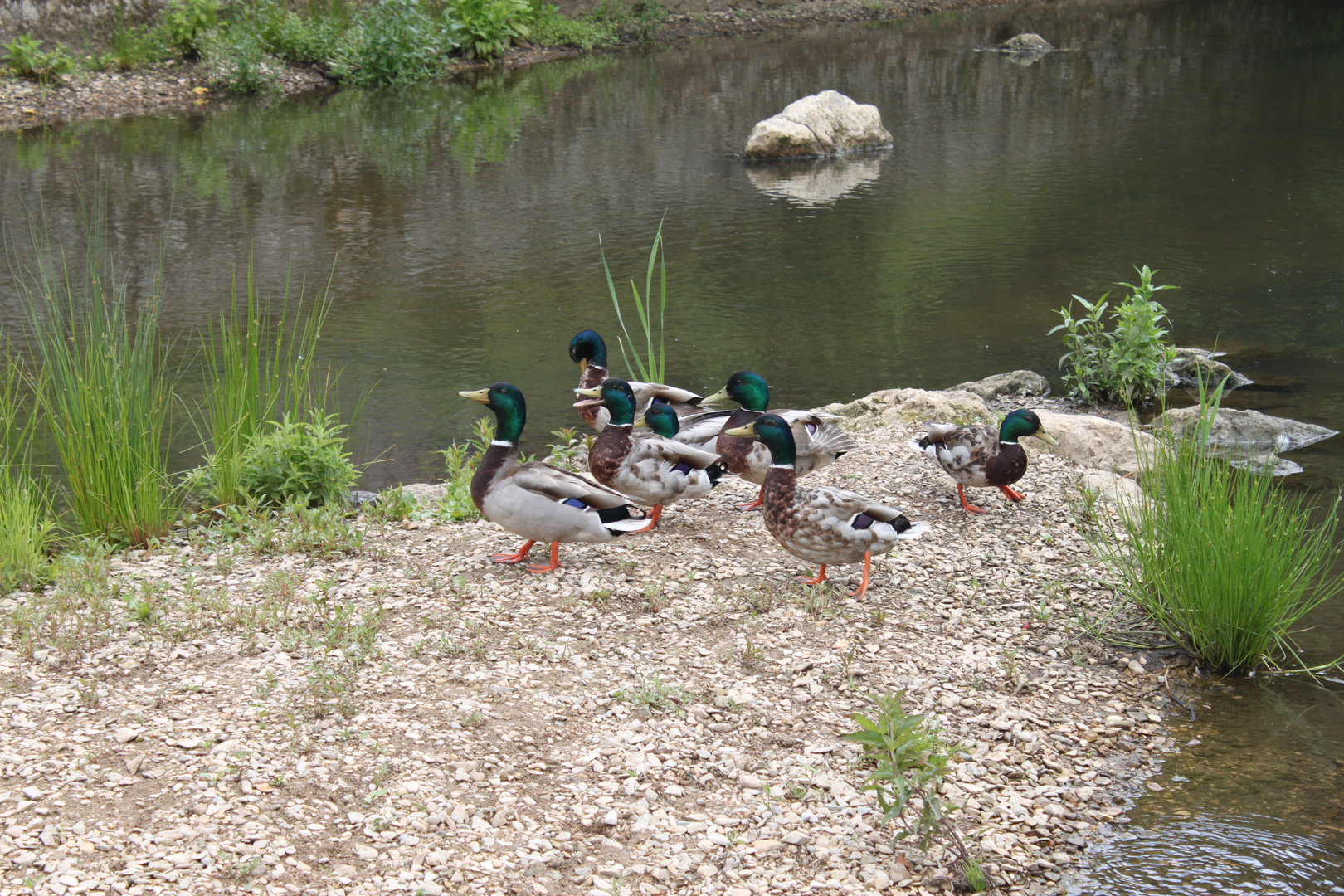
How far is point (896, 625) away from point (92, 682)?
307 centimetres

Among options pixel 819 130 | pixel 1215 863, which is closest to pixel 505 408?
pixel 1215 863

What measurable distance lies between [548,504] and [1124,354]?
495cm

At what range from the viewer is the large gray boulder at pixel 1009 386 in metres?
8.34

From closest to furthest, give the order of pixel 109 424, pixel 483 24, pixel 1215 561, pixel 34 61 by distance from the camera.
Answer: pixel 1215 561
pixel 109 424
pixel 34 61
pixel 483 24

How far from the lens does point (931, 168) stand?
53.3 feet

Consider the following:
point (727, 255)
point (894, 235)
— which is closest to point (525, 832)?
point (727, 255)

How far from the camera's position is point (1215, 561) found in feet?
13.9

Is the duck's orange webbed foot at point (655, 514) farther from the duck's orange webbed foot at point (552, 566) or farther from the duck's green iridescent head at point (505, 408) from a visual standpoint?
the duck's green iridescent head at point (505, 408)

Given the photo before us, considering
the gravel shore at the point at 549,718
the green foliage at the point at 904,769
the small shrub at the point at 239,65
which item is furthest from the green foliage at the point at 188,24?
the green foliage at the point at 904,769

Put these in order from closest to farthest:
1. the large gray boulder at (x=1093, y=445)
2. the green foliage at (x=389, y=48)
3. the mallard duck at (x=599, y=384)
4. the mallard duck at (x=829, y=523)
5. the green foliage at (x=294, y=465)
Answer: the mallard duck at (x=829, y=523), the green foliage at (x=294, y=465), the mallard duck at (x=599, y=384), the large gray boulder at (x=1093, y=445), the green foliage at (x=389, y=48)

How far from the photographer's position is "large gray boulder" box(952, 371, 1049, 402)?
27.3 feet

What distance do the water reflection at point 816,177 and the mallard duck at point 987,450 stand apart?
9.22 m

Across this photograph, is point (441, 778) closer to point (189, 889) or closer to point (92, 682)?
point (189, 889)

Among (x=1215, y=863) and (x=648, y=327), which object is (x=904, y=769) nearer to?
(x=1215, y=863)
